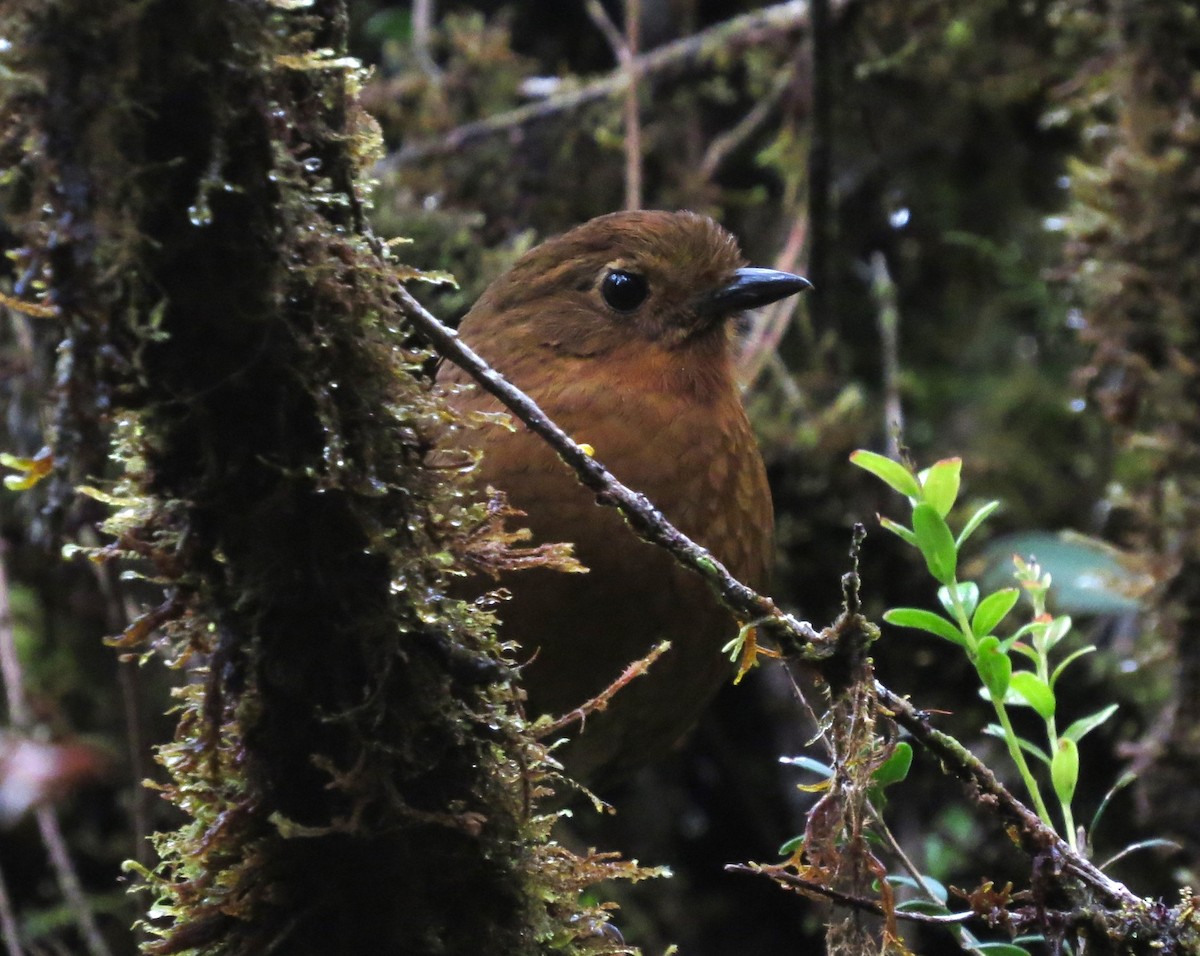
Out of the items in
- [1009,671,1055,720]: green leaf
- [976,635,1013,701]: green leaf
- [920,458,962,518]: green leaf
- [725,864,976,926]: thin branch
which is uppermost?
[920,458,962,518]: green leaf

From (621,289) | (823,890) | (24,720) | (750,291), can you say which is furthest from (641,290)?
(24,720)

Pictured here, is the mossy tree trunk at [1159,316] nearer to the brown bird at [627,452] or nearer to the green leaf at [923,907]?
the brown bird at [627,452]

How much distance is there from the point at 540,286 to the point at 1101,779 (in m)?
2.14

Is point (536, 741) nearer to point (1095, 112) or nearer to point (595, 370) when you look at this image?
point (595, 370)

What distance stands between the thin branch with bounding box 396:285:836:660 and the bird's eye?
1.29m

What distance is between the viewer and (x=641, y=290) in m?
2.82

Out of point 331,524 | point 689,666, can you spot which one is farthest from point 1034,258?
point 331,524

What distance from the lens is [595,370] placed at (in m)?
2.68

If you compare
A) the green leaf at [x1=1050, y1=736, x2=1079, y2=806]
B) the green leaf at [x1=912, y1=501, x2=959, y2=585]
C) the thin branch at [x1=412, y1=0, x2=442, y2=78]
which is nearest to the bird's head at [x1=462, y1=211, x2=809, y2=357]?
the green leaf at [x1=912, y1=501, x2=959, y2=585]

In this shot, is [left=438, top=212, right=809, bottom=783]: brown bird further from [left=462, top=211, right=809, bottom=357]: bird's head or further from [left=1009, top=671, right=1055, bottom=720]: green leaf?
[left=1009, top=671, right=1055, bottom=720]: green leaf

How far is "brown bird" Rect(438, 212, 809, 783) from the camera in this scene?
2342mm

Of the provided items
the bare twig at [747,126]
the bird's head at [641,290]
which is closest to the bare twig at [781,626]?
the bird's head at [641,290]

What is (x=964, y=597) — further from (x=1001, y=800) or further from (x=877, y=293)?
(x=877, y=293)

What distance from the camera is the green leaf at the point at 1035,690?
1.69 metres
